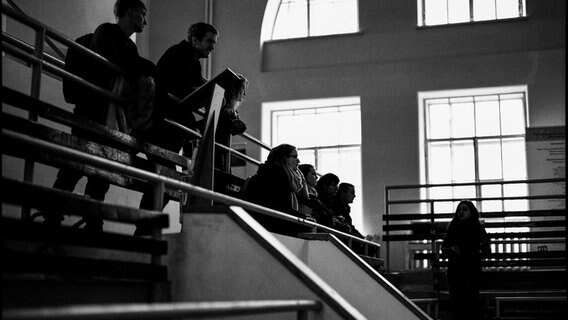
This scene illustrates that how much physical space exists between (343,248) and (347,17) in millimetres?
8267

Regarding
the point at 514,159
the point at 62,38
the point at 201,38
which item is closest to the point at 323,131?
the point at 514,159

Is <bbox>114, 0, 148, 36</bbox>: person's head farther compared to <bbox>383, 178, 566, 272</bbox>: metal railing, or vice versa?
<bbox>383, 178, 566, 272</bbox>: metal railing

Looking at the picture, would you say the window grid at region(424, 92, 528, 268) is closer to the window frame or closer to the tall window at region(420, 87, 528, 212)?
the tall window at region(420, 87, 528, 212)

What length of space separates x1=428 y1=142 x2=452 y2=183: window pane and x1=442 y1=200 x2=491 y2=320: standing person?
13.0 ft

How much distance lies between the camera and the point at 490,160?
12.3m

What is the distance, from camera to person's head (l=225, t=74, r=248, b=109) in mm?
5639

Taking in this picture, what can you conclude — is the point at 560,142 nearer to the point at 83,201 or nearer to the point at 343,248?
the point at 343,248

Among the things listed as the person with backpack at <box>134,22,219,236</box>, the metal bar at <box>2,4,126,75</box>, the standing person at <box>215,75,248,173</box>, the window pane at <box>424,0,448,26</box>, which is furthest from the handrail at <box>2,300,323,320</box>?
the window pane at <box>424,0,448,26</box>

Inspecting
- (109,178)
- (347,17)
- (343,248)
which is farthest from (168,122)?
(347,17)

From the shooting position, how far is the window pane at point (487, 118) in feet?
40.7

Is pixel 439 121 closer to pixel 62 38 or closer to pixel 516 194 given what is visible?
pixel 516 194

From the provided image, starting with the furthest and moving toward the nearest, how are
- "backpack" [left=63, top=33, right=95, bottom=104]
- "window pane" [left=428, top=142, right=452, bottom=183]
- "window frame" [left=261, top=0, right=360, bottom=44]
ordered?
"window frame" [left=261, top=0, right=360, bottom=44] → "window pane" [left=428, top=142, right=452, bottom=183] → "backpack" [left=63, top=33, right=95, bottom=104]

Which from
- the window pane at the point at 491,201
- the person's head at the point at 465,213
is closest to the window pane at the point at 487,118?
the window pane at the point at 491,201

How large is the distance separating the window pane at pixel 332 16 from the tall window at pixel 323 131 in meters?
1.23
